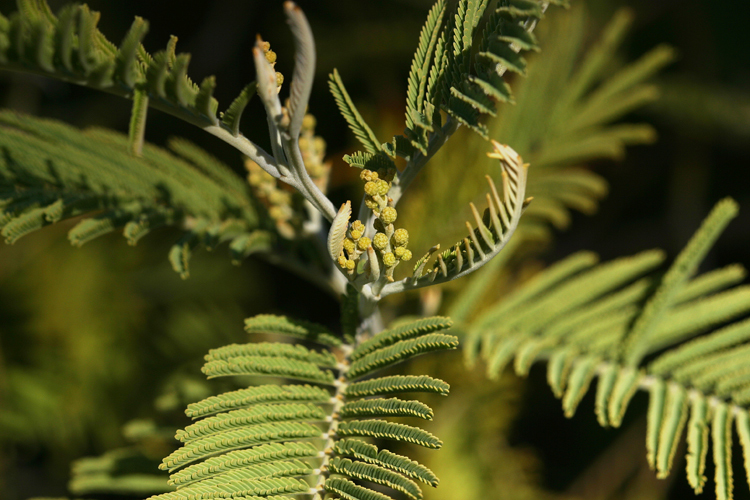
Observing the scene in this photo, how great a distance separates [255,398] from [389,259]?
0.24 meters

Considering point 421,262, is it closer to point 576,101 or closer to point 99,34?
point 99,34

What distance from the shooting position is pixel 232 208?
96 centimetres

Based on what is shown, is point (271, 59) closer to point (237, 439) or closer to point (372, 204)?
point (372, 204)

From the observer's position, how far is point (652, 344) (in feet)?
3.11

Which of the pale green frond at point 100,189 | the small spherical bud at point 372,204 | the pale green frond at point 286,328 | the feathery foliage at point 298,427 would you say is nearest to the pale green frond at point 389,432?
the feathery foliage at point 298,427

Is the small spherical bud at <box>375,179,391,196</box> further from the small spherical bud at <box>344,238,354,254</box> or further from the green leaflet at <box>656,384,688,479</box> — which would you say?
the green leaflet at <box>656,384,688,479</box>

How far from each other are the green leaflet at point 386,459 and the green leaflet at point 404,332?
0.42 ft

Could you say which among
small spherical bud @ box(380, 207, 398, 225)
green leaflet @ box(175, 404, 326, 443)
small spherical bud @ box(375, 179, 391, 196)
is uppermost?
small spherical bud @ box(375, 179, 391, 196)

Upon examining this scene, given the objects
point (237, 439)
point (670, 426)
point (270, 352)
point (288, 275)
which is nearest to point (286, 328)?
point (270, 352)

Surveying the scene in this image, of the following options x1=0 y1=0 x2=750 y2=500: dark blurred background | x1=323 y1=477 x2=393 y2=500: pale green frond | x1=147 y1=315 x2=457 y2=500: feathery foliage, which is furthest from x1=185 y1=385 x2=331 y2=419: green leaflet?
x1=0 y1=0 x2=750 y2=500: dark blurred background

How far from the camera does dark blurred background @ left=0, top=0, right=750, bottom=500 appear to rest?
150 centimetres

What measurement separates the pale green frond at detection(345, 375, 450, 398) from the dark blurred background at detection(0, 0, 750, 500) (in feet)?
1.82

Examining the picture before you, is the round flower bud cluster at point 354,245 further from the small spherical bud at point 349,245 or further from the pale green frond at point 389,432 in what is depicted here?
the pale green frond at point 389,432

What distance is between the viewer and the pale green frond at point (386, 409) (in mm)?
589
